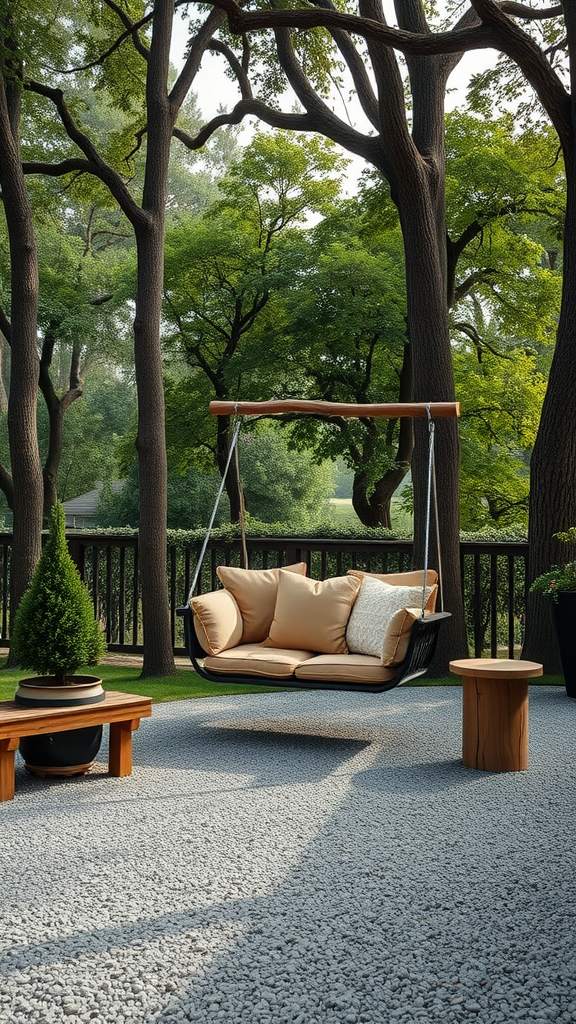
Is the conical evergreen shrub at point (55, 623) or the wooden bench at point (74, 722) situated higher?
the conical evergreen shrub at point (55, 623)

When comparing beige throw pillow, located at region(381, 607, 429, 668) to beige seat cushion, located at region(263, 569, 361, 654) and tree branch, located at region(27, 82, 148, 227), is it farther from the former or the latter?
tree branch, located at region(27, 82, 148, 227)

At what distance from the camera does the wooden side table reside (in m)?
4.38

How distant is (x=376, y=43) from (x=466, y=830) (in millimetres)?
5704

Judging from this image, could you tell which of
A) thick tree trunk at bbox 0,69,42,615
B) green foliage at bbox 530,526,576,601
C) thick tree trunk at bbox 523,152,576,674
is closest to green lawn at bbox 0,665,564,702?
thick tree trunk at bbox 523,152,576,674

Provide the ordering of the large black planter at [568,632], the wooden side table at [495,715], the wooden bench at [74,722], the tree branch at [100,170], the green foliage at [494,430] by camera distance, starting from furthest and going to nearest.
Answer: the green foliage at [494,430]
the tree branch at [100,170]
the large black planter at [568,632]
the wooden side table at [495,715]
the wooden bench at [74,722]

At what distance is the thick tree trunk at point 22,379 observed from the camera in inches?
301

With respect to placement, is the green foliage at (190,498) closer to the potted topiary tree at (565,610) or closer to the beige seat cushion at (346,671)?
the potted topiary tree at (565,610)

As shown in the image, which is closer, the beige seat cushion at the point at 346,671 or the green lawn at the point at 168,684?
the beige seat cushion at the point at 346,671

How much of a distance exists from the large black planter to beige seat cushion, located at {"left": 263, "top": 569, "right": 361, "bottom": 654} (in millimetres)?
1658

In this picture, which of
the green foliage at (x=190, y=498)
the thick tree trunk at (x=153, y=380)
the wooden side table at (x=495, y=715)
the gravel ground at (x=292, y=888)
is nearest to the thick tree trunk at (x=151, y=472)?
the thick tree trunk at (x=153, y=380)

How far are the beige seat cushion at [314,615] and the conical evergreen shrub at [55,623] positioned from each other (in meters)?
1.62

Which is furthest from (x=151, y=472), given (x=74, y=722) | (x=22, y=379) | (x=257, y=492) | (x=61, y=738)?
(x=257, y=492)

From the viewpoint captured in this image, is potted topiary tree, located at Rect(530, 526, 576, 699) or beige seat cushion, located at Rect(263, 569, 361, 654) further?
potted topiary tree, located at Rect(530, 526, 576, 699)

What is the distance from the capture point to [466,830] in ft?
11.5
